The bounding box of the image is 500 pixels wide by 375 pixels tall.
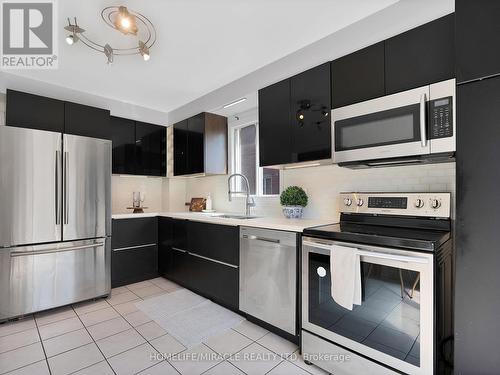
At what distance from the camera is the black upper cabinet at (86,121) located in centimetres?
285

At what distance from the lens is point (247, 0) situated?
1794mm

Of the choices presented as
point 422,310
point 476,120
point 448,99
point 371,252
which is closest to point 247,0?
point 448,99

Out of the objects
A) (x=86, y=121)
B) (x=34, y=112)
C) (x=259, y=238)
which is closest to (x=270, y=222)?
(x=259, y=238)

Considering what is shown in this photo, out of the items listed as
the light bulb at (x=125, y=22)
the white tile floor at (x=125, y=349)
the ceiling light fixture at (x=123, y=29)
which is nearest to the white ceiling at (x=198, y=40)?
the ceiling light fixture at (x=123, y=29)

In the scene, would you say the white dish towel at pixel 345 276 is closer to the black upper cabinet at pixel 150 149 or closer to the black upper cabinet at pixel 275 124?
the black upper cabinet at pixel 275 124

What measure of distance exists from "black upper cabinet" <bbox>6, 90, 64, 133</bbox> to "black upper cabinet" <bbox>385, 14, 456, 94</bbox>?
3.23 meters

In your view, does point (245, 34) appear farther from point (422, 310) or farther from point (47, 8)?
point (422, 310)

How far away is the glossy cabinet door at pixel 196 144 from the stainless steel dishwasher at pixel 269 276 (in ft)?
4.79

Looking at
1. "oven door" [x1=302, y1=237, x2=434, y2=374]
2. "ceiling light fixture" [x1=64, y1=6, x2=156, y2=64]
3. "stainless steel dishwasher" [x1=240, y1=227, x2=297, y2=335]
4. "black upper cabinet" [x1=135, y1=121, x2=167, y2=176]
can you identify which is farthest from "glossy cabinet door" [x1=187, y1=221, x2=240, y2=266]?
"ceiling light fixture" [x1=64, y1=6, x2=156, y2=64]

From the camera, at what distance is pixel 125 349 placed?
1.93 metres

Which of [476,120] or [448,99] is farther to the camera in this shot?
[448,99]

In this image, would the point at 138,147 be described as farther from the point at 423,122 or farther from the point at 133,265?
the point at 423,122

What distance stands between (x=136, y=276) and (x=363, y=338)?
284cm

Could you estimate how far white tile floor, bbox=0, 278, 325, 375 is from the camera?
172 centimetres
